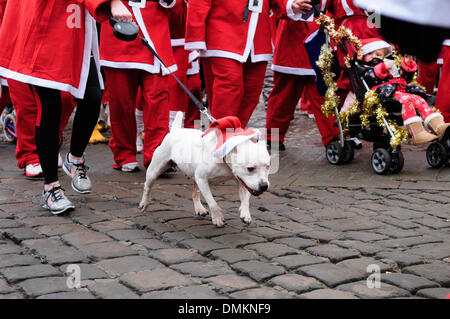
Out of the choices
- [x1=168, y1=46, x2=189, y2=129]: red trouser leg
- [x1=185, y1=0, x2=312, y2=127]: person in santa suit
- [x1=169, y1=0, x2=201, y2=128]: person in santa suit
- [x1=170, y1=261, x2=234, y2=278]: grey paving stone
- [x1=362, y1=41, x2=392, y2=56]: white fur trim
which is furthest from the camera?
[x1=168, y1=46, x2=189, y2=129]: red trouser leg

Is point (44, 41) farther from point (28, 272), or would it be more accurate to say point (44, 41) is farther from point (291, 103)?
point (291, 103)

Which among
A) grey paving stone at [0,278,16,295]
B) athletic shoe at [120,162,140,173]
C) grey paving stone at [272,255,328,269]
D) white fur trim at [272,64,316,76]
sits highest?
white fur trim at [272,64,316,76]

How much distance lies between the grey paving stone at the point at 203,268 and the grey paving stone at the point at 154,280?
63 mm

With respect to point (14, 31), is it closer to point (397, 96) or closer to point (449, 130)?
point (397, 96)

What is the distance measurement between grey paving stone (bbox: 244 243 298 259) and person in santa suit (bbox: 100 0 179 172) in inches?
91.0

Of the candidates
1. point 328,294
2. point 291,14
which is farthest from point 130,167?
point 328,294

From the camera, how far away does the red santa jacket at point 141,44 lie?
568 cm

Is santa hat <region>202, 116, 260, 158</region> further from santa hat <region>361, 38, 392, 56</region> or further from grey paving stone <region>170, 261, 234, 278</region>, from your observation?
santa hat <region>361, 38, 392, 56</region>

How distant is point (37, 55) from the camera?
425 cm

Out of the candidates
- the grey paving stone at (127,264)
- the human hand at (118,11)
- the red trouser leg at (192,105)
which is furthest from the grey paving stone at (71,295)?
the red trouser leg at (192,105)

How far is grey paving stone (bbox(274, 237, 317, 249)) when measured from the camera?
3717mm

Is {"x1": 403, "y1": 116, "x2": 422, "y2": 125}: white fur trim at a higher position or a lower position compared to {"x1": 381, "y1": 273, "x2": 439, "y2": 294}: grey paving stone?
higher

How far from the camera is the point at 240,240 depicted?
381 cm

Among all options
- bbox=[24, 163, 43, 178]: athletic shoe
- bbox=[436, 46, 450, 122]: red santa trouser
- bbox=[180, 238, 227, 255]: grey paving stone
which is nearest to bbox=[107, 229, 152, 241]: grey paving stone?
bbox=[180, 238, 227, 255]: grey paving stone
